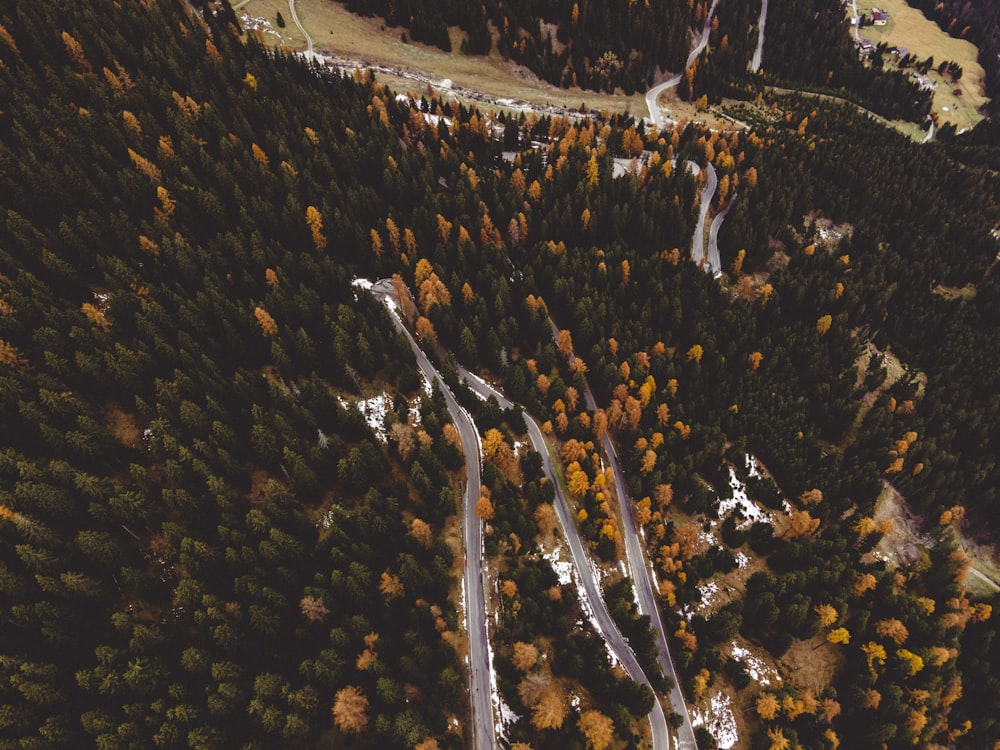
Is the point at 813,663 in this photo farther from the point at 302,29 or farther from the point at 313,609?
the point at 302,29

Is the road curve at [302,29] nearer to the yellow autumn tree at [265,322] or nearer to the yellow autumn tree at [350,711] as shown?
the yellow autumn tree at [265,322]

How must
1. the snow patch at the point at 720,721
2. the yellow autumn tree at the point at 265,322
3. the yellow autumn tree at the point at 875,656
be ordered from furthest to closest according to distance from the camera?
the yellow autumn tree at the point at 265,322, the yellow autumn tree at the point at 875,656, the snow patch at the point at 720,721

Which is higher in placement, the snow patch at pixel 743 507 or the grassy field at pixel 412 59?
the grassy field at pixel 412 59

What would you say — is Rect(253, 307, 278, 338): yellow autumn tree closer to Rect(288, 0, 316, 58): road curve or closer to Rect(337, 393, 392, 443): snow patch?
Rect(337, 393, 392, 443): snow patch

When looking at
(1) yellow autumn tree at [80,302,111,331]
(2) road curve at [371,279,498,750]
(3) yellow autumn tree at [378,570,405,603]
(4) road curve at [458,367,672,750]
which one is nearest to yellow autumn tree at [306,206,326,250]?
(2) road curve at [371,279,498,750]

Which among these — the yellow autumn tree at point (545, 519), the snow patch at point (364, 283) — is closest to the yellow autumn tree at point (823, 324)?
the yellow autumn tree at point (545, 519)

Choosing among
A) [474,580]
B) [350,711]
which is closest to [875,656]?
[474,580]
